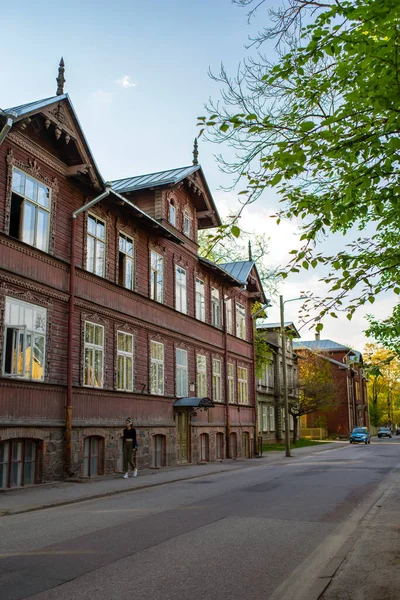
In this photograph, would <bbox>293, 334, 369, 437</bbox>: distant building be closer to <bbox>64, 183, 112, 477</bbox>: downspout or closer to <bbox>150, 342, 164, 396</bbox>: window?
<bbox>150, 342, 164, 396</bbox>: window

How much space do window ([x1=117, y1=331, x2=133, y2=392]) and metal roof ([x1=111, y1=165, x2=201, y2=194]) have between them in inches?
294

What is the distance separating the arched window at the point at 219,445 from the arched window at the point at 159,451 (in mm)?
6458

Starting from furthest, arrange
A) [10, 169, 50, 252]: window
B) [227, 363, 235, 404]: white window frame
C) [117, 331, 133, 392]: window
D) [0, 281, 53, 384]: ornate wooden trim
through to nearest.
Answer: [227, 363, 235, 404]: white window frame, [117, 331, 133, 392]: window, [10, 169, 50, 252]: window, [0, 281, 53, 384]: ornate wooden trim

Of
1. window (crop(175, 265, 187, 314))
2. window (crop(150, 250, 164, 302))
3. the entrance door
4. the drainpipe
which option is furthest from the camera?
window (crop(175, 265, 187, 314))

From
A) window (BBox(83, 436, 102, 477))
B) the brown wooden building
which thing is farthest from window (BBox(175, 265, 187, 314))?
window (BBox(83, 436, 102, 477))

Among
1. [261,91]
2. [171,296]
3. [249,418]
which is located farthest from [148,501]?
[249,418]

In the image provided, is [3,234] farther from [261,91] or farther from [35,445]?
[261,91]

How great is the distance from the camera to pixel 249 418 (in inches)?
1382

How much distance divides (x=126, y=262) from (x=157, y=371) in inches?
190

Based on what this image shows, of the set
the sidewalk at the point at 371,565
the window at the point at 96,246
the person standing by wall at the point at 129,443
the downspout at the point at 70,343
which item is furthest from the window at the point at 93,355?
the sidewalk at the point at 371,565

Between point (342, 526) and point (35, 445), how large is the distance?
30.8 feet

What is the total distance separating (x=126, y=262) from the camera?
72.8 feet

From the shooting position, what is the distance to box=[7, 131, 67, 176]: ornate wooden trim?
53.4ft

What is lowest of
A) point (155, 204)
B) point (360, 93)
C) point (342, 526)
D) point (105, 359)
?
point (342, 526)
